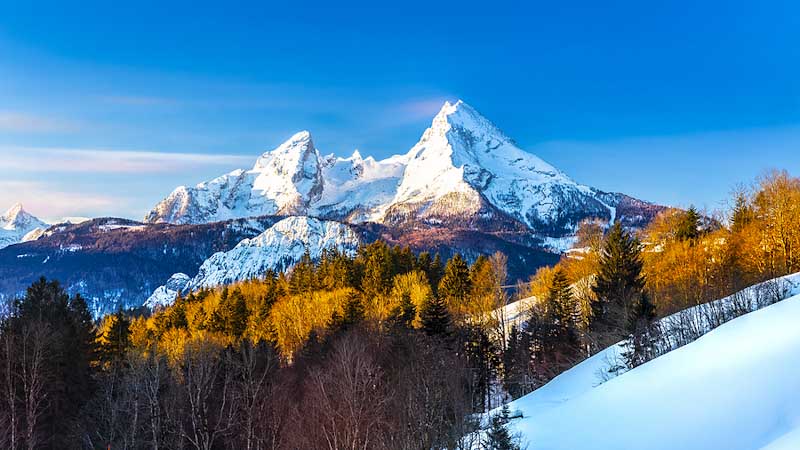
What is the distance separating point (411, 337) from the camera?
155 feet

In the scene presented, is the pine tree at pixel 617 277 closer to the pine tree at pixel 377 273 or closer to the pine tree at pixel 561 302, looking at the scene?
the pine tree at pixel 561 302

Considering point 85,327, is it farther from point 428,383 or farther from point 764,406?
point 764,406

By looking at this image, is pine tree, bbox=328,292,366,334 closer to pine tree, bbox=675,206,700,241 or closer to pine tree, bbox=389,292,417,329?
pine tree, bbox=389,292,417,329

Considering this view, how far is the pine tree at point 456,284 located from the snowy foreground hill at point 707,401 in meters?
42.7

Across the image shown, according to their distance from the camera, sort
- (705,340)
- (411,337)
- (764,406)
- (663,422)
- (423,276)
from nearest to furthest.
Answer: (764,406) < (663,422) < (705,340) < (411,337) < (423,276)

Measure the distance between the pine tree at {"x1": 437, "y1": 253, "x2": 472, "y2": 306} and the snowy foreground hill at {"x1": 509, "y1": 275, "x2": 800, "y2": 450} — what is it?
140 feet

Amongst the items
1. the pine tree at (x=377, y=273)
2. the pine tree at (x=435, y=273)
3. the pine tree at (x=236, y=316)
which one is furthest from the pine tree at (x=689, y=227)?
the pine tree at (x=236, y=316)

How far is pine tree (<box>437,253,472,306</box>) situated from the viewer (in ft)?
217

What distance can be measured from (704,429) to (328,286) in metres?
59.9

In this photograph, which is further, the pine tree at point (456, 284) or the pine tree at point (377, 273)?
the pine tree at point (377, 273)

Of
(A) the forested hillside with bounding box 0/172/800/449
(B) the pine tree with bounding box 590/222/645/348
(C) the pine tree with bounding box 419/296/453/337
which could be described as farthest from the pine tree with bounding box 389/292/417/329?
(B) the pine tree with bounding box 590/222/645/348

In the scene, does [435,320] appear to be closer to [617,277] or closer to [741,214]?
[617,277]

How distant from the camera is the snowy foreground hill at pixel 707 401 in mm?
13242

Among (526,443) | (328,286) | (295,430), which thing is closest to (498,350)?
(328,286)
